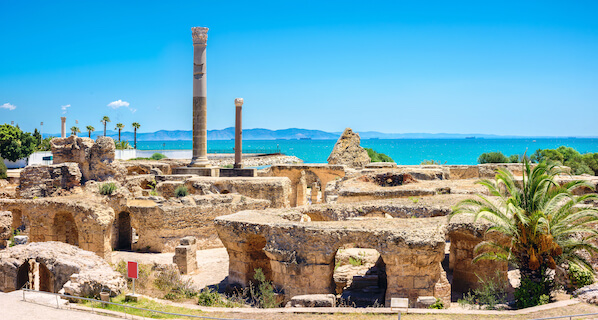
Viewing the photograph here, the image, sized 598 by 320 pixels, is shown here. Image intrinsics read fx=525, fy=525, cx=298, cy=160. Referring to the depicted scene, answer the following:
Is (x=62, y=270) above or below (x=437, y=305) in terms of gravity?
above

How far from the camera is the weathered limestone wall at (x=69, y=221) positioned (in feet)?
62.8

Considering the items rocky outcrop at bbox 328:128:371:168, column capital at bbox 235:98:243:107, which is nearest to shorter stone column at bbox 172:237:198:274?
column capital at bbox 235:98:243:107

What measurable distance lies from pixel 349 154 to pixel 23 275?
29385mm

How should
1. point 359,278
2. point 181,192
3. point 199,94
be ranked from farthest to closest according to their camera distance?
point 199,94, point 181,192, point 359,278

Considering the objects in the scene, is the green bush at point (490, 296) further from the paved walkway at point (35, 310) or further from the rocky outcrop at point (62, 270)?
the rocky outcrop at point (62, 270)

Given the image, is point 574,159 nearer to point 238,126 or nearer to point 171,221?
point 238,126

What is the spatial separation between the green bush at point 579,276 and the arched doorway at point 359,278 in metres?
4.82

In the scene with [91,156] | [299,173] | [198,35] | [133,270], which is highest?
[198,35]

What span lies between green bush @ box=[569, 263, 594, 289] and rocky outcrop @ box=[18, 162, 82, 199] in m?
21.3

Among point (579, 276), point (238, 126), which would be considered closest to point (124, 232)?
point (238, 126)

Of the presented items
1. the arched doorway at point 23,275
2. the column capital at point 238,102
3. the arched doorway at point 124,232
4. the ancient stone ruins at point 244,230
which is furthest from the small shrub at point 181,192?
the arched doorway at point 23,275

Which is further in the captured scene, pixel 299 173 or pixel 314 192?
pixel 314 192

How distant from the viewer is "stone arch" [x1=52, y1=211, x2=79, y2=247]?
2034 centimetres

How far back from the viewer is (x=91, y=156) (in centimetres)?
2622
